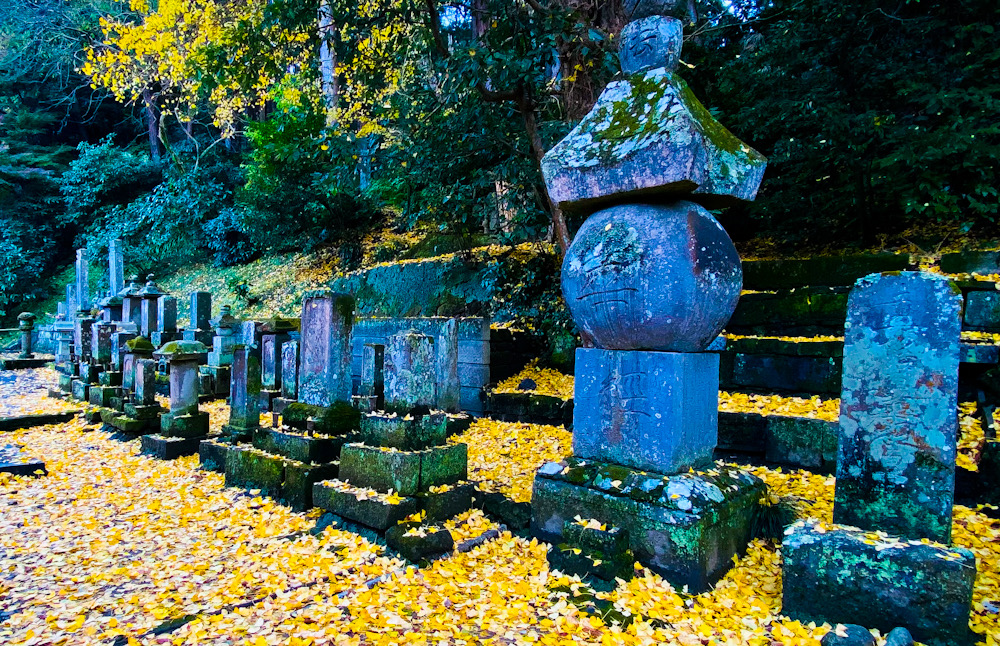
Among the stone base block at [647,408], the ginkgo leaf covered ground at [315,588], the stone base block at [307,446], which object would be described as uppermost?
the stone base block at [647,408]

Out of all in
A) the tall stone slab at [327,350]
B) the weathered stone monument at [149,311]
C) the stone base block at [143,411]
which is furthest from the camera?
the weathered stone monument at [149,311]

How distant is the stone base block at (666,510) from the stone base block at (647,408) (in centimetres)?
11

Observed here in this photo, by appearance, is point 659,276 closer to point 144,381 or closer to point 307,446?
point 307,446

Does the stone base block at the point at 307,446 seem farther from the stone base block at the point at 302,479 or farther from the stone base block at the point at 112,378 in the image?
the stone base block at the point at 112,378

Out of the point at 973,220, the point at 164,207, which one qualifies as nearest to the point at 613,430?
the point at 973,220

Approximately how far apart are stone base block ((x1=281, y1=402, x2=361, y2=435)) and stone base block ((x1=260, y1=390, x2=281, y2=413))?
58.3 inches

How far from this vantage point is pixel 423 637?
288cm

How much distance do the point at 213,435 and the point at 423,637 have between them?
207 inches

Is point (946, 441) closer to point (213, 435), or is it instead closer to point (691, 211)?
point (691, 211)

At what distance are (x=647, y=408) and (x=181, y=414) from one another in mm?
5897

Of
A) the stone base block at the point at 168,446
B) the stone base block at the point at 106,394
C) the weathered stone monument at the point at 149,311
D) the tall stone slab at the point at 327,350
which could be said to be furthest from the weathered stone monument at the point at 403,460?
the weathered stone monument at the point at 149,311

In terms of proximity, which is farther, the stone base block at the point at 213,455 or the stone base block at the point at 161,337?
the stone base block at the point at 161,337

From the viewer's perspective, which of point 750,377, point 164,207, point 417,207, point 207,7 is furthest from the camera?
point 164,207

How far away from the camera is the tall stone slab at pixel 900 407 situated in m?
2.82
